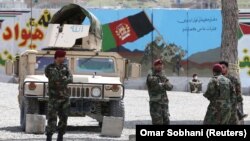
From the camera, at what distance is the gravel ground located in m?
17.4

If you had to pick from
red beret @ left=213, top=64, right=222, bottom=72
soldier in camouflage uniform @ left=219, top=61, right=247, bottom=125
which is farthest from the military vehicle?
red beret @ left=213, top=64, right=222, bottom=72

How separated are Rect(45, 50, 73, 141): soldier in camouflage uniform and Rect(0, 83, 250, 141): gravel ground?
5.76 feet

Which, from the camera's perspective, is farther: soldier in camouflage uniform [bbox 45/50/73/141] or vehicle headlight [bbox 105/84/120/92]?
vehicle headlight [bbox 105/84/120/92]

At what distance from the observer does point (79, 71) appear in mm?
18406

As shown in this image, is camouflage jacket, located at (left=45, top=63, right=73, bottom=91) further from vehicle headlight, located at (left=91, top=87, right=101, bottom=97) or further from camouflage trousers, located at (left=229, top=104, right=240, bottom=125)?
vehicle headlight, located at (left=91, top=87, right=101, bottom=97)

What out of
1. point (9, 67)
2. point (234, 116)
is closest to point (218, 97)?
point (234, 116)

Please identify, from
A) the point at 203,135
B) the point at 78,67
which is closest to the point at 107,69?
the point at 78,67

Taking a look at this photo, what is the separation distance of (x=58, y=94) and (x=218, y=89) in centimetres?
276

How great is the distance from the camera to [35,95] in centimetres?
1756

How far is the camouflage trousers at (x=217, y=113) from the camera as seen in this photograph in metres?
13.9

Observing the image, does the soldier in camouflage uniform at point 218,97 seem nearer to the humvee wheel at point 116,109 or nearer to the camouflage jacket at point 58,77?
the camouflage jacket at point 58,77

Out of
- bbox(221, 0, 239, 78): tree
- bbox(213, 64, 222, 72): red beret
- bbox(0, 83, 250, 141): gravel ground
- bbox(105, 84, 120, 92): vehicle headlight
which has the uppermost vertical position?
bbox(221, 0, 239, 78): tree

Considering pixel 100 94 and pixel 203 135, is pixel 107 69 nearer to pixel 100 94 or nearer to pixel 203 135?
pixel 100 94

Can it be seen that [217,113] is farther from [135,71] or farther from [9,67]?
[9,67]
